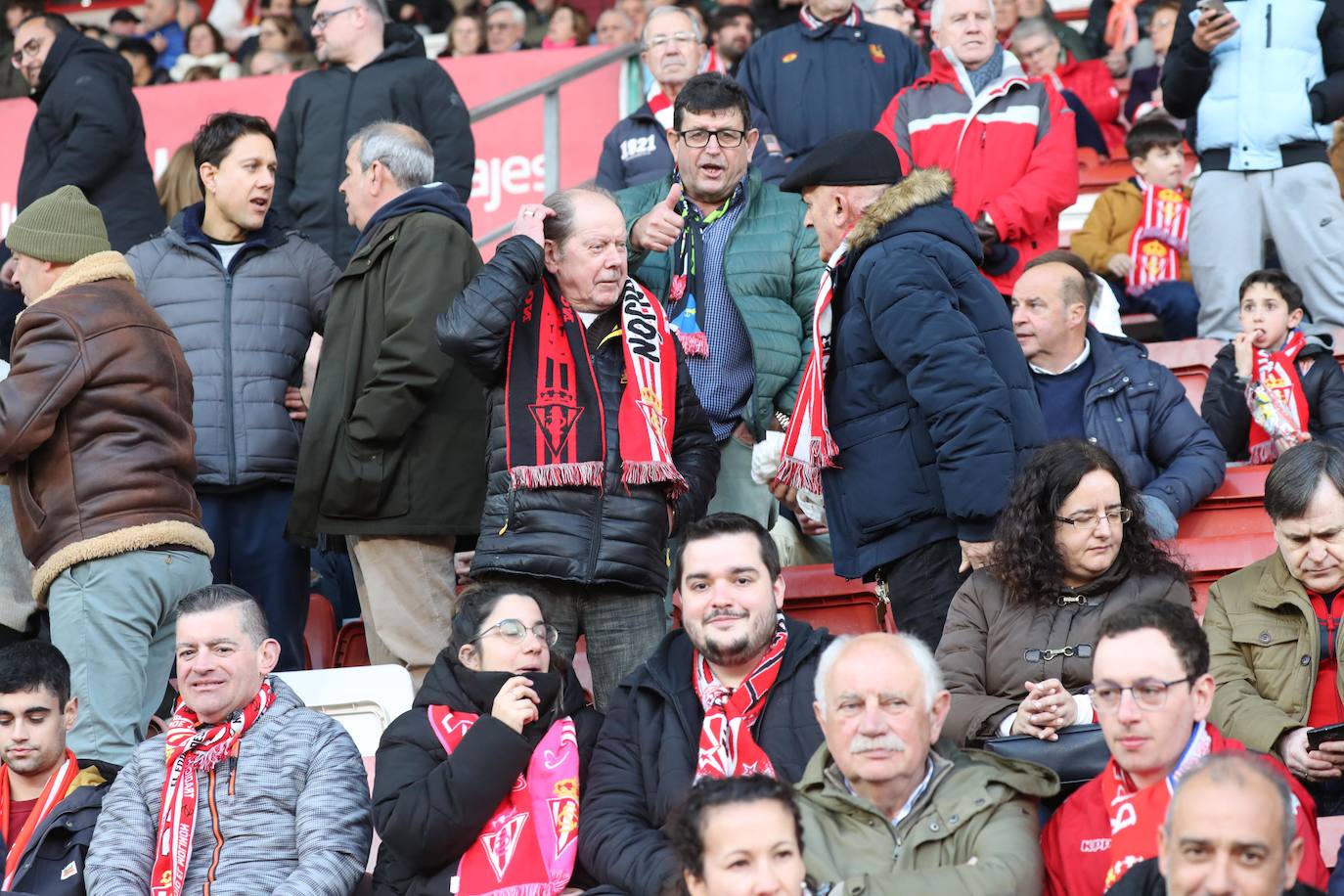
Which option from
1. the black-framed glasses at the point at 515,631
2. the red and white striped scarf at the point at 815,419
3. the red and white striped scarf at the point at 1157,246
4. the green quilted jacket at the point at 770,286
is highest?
the red and white striped scarf at the point at 1157,246

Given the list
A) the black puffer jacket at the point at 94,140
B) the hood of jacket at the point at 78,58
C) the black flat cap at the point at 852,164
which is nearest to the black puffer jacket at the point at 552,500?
the black flat cap at the point at 852,164

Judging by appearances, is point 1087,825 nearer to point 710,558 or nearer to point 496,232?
point 710,558

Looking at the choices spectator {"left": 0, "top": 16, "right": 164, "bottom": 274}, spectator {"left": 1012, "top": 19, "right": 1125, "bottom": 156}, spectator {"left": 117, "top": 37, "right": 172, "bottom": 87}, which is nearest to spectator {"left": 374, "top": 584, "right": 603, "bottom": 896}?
spectator {"left": 0, "top": 16, "right": 164, "bottom": 274}

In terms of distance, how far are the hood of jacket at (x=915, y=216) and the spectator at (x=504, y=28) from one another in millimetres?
6974

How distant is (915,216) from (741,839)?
2131mm

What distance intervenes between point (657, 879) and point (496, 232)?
5.79 meters

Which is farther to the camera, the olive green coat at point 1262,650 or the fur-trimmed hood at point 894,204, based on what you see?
the fur-trimmed hood at point 894,204

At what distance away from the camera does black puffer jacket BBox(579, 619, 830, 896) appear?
14.2ft

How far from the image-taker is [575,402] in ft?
17.2

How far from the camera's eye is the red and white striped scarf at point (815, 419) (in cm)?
517

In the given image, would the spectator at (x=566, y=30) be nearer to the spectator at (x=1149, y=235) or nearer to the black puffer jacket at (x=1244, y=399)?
the spectator at (x=1149, y=235)

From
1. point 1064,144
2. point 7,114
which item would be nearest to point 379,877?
point 1064,144

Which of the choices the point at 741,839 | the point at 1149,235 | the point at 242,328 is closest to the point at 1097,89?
the point at 1149,235

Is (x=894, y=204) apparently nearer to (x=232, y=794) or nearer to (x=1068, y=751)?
(x=1068, y=751)
